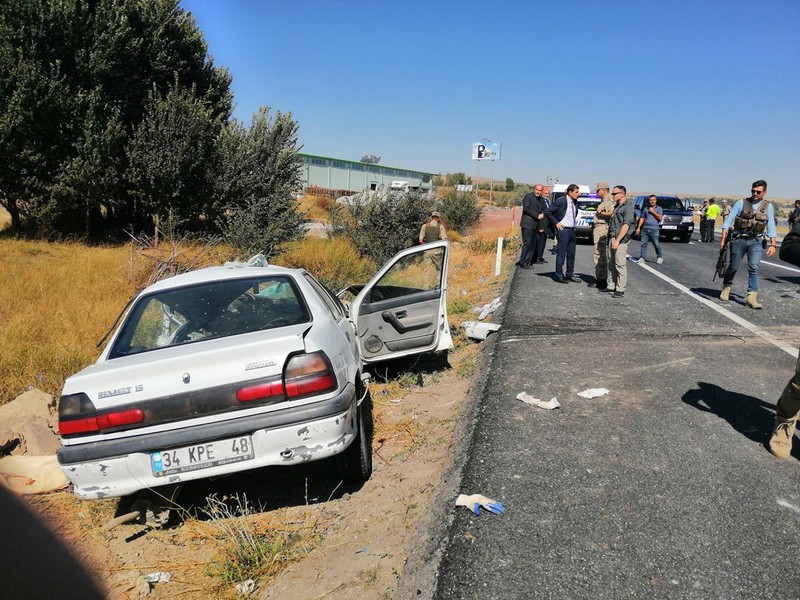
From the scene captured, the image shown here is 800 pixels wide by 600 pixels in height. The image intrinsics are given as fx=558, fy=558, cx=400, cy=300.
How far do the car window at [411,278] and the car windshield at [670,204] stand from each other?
19.7 metres

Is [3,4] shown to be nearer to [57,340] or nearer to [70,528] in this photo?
[57,340]

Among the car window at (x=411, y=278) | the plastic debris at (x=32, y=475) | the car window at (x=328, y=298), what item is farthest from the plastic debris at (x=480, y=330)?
the plastic debris at (x=32, y=475)

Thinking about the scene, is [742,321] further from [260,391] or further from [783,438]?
[260,391]

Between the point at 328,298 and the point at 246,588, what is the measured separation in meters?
2.65

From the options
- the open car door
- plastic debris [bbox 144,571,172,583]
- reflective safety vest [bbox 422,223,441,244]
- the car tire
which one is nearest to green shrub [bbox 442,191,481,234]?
reflective safety vest [bbox 422,223,441,244]

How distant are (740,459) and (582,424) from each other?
42.4 inches

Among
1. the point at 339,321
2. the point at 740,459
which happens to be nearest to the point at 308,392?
the point at 339,321

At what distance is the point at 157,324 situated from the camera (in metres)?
3.94

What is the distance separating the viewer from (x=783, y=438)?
3.76 metres

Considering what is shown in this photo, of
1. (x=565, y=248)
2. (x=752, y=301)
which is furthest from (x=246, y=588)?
(x=565, y=248)

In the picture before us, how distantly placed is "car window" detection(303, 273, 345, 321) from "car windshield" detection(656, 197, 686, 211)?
2075cm

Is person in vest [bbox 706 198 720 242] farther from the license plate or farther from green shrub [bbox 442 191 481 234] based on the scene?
the license plate

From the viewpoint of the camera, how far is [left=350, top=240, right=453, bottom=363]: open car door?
5.61 metres

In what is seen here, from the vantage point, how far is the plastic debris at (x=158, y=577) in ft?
10.4
